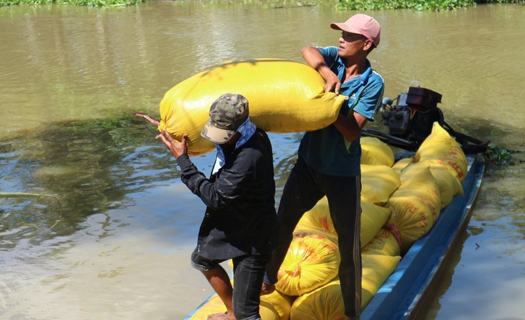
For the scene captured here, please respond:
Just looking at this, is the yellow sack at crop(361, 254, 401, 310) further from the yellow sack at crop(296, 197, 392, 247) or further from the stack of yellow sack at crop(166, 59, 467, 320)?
the yellow sack at crop(296, 197, 392, 247)

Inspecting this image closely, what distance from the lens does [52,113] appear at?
10.5m

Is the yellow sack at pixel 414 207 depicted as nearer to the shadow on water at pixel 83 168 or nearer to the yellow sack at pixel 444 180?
the yellow sack at pixel 444 180

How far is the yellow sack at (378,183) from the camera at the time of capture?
515cm

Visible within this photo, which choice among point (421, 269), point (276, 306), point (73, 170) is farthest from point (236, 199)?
point (73, 170)

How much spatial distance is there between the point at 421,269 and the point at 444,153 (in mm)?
1879

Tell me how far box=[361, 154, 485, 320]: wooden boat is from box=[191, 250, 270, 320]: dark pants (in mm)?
825

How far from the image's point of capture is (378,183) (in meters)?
5.37

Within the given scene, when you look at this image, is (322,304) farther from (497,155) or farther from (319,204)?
(497,155)

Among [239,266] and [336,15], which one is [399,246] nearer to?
[239,266]

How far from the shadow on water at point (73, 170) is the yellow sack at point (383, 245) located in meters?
2.90

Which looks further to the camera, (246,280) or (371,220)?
(371,220)

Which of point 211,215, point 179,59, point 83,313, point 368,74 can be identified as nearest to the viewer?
point 211,215

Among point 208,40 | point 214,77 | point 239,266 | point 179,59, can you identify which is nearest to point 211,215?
point 239,266

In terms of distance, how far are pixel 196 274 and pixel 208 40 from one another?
1260 centimetres
